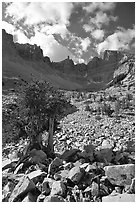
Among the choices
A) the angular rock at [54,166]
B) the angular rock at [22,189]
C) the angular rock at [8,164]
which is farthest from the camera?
the angular rock at [8,164]

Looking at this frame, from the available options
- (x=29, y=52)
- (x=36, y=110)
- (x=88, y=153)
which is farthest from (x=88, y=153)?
(x=29, y=52)

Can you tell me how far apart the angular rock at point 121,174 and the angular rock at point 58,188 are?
1.97 metres

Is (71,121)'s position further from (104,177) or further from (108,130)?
(104,177)

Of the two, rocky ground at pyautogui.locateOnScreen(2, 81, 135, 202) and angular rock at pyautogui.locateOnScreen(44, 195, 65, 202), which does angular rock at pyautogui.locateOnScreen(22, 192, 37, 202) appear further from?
angular rock at pyautogui.locateOnScreen(44, 195, 65, 202)

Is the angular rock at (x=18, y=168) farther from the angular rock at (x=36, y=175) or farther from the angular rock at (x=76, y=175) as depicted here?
the angular rock at (x=76, y=175)

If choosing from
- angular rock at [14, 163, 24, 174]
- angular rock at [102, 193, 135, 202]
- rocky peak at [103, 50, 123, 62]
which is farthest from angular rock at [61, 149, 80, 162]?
rocky peak at [103, 50, 123, 62]

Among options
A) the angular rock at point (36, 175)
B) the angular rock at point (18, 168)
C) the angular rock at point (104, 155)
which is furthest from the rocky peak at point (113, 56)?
the angular rock at point (36, 175)

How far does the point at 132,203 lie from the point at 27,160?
6559mm

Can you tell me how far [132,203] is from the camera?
287 inches

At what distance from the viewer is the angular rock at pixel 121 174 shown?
30.1 ft

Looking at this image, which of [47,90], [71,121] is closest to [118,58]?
[71,121]

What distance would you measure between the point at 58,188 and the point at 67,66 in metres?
172

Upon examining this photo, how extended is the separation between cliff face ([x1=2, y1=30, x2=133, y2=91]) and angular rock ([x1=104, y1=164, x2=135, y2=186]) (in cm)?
12159

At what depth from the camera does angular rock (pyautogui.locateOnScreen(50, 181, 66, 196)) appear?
336 inches
